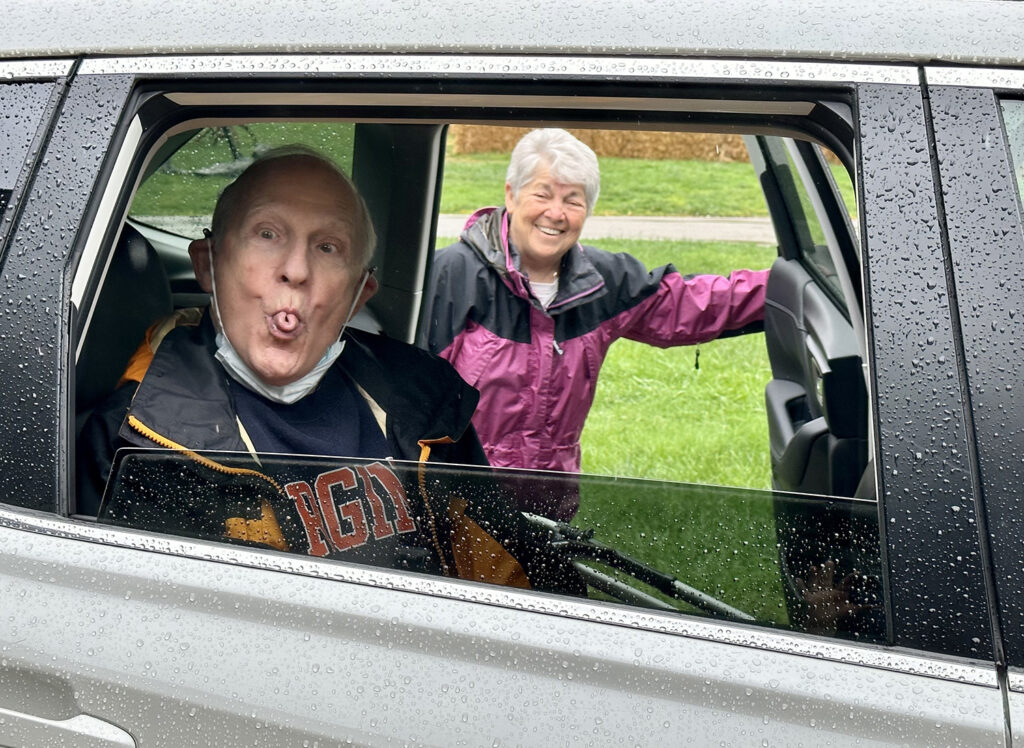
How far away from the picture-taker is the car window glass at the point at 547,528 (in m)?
1.30

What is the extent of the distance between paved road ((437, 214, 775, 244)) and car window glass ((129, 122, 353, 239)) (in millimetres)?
3172

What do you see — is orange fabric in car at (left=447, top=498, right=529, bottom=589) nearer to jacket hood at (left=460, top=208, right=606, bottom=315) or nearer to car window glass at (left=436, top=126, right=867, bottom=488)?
car window glass at (left=436, top=126, right=867, bottom=488)

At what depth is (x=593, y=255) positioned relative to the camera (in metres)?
2.93

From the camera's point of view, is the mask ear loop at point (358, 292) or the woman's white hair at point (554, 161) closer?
the mask ear loop at point (358, 292)

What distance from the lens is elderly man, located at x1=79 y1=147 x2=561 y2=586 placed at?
1.62m

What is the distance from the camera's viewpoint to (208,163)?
193cm

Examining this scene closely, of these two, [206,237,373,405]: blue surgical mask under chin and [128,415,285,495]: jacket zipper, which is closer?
[128,415,285,495]: jacket zipper

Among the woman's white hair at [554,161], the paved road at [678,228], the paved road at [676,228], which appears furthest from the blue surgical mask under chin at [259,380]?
the paved road at [676,228]

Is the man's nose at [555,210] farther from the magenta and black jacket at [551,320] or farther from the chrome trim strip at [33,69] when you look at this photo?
the chrome trim strip at [33,69]

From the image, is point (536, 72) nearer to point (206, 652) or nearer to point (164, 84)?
point (164, 84)

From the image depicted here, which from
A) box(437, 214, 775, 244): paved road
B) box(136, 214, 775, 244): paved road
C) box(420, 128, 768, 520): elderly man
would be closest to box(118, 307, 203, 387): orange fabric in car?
box(420, 128, 768, 520): elderly man

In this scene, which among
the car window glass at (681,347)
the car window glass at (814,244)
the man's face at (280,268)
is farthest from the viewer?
the car window glass at (681,347)

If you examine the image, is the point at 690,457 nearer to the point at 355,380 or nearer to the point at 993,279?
the point at 355,380

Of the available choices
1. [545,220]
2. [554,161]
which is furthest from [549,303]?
[554,161]
